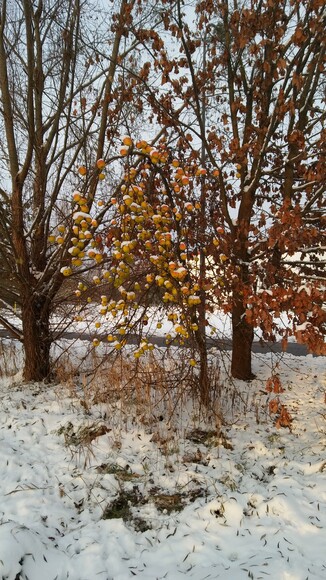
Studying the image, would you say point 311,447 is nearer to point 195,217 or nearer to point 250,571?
point 250,571

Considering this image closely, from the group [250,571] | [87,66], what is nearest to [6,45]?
[87,66]

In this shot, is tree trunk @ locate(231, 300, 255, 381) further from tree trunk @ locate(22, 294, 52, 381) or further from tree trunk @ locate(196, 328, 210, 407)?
tree trunk @ locate(22, 294, 52, 381)

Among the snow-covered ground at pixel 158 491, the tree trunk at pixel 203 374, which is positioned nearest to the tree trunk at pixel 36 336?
the snow-covered ground at pixel 158 491

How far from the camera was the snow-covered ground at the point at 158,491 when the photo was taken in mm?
2086

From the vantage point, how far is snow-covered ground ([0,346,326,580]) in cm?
209

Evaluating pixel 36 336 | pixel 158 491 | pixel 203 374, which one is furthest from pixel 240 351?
pixel 36 336

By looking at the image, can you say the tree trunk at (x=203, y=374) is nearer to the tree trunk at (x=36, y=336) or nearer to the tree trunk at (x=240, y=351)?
the tree trunk at (x=240, y=351)

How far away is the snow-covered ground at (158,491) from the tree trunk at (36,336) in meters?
0.76

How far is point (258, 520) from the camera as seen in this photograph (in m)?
2.42

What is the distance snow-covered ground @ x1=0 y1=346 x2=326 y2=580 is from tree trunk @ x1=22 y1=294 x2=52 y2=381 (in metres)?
0.76

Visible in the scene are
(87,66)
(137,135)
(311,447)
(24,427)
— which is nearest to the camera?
(311,447)

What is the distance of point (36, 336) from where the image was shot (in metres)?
5.02

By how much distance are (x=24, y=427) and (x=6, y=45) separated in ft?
15.8

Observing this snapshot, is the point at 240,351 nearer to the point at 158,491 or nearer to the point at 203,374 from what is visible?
the point at 203,374
